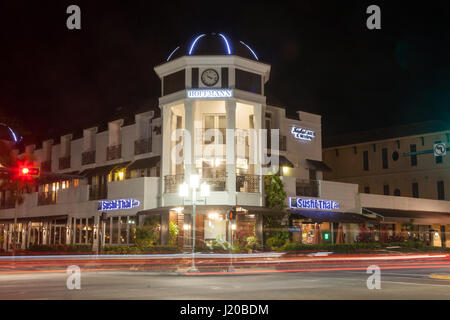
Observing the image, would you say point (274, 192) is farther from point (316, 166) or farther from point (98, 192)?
point (98, 192)

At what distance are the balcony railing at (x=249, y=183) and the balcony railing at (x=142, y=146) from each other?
807cm

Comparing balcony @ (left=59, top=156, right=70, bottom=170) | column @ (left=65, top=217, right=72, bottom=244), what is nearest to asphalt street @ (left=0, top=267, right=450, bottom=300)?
column @ (left=65, top=217, right=72, bottom=244)

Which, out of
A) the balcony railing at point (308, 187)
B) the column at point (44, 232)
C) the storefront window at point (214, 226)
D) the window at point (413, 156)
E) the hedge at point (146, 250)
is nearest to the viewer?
the hedge at point (146, 250)

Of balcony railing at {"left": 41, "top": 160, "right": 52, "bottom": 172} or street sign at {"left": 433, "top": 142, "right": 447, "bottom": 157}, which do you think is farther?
balcony railing at {"left": 41, "top": 160, "right": 52, "bottom": 172}

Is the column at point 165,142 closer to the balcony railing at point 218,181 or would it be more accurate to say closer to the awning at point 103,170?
the balcony railing at point 218,181

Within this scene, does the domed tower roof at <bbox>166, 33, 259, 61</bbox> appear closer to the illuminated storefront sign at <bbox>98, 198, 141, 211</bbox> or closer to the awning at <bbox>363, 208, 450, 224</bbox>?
the illuminated storefront sign at <bbox>98, 198, 141, 211</bbox>

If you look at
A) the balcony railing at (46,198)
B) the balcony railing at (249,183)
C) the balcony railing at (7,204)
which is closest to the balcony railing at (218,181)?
the balcony railing at (249,183)

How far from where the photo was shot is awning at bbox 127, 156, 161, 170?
3975 centimetres

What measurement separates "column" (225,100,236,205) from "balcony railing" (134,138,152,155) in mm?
7285

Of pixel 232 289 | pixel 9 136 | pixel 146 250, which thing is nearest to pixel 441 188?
pixel 146 250

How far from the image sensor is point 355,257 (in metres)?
31.1

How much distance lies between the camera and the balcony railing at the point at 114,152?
44.6 m

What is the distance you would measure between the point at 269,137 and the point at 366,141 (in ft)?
60.0
